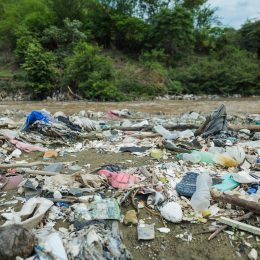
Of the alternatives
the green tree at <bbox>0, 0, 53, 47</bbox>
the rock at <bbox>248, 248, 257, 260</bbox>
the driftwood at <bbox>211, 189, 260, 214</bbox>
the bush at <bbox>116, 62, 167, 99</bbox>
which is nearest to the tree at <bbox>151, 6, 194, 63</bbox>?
the bush at <bbox>116, 62, 167, 99</bbox>

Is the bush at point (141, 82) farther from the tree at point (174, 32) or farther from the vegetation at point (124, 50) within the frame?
the tree at point (174, 32)

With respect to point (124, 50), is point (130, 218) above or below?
below

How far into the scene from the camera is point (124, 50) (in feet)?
96.4

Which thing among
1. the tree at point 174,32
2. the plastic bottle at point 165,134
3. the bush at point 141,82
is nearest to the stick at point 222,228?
the plastic bottle at point 165,134

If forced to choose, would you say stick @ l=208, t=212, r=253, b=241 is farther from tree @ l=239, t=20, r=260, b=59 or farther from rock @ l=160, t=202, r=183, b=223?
tree @ l=239, t=20, r=260, b=59

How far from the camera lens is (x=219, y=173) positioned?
13.6ft

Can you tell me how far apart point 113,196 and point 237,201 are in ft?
4.21

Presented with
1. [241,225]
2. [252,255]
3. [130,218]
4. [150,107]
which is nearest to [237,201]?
[241,225]

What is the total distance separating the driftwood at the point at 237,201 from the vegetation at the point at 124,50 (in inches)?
582

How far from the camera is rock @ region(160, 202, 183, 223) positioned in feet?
9.85

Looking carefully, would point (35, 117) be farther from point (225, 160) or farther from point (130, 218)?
point (130, 218)

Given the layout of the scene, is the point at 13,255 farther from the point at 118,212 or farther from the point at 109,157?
the point at 109,157

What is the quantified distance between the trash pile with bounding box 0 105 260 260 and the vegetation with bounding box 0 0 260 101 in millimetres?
12834

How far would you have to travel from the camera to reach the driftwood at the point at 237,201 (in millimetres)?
3000
